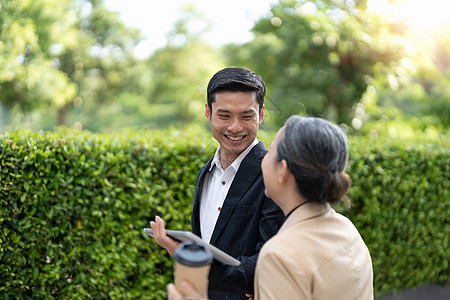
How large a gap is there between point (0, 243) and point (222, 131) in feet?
7.18

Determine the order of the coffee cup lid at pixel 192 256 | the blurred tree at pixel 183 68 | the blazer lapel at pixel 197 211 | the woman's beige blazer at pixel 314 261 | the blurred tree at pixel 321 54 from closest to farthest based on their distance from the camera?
1. the coffee cup lid at pixel 192 256
2. the woman's beige blazer at pixel 314 261
3. the blazer lapel at pixel 197 211
4. the blurred tree at pixel 321 54
5. the blurred tree at pixel 183 68

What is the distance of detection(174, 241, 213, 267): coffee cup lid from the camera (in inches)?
47.6

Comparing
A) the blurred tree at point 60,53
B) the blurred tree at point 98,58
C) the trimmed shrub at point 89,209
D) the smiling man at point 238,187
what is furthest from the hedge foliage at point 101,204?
the blurred tree at point 98,58

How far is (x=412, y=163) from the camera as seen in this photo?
15.8 feet

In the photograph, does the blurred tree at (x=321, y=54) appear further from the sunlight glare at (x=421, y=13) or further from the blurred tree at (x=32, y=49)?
the blurred tree at (x=32, y=49)

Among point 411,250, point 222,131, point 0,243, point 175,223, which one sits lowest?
point 411,250

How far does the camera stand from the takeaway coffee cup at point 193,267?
3.98ft

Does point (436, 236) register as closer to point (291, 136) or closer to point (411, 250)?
point (411, 250)

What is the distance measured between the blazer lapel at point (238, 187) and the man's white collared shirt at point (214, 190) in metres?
0.08

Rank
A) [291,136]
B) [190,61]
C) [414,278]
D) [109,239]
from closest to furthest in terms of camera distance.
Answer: [291,136], [109,239], [414,278], [190,61]

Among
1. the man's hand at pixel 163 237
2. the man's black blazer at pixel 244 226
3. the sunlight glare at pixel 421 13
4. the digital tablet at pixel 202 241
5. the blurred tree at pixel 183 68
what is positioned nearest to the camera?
the digital tablet at pixel 202 241

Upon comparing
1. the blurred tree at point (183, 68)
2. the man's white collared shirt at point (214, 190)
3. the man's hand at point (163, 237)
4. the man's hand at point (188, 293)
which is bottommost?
the blurred tree at point (183, 68)

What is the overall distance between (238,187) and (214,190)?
29 cm

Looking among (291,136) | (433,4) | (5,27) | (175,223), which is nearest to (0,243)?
(175,223)
